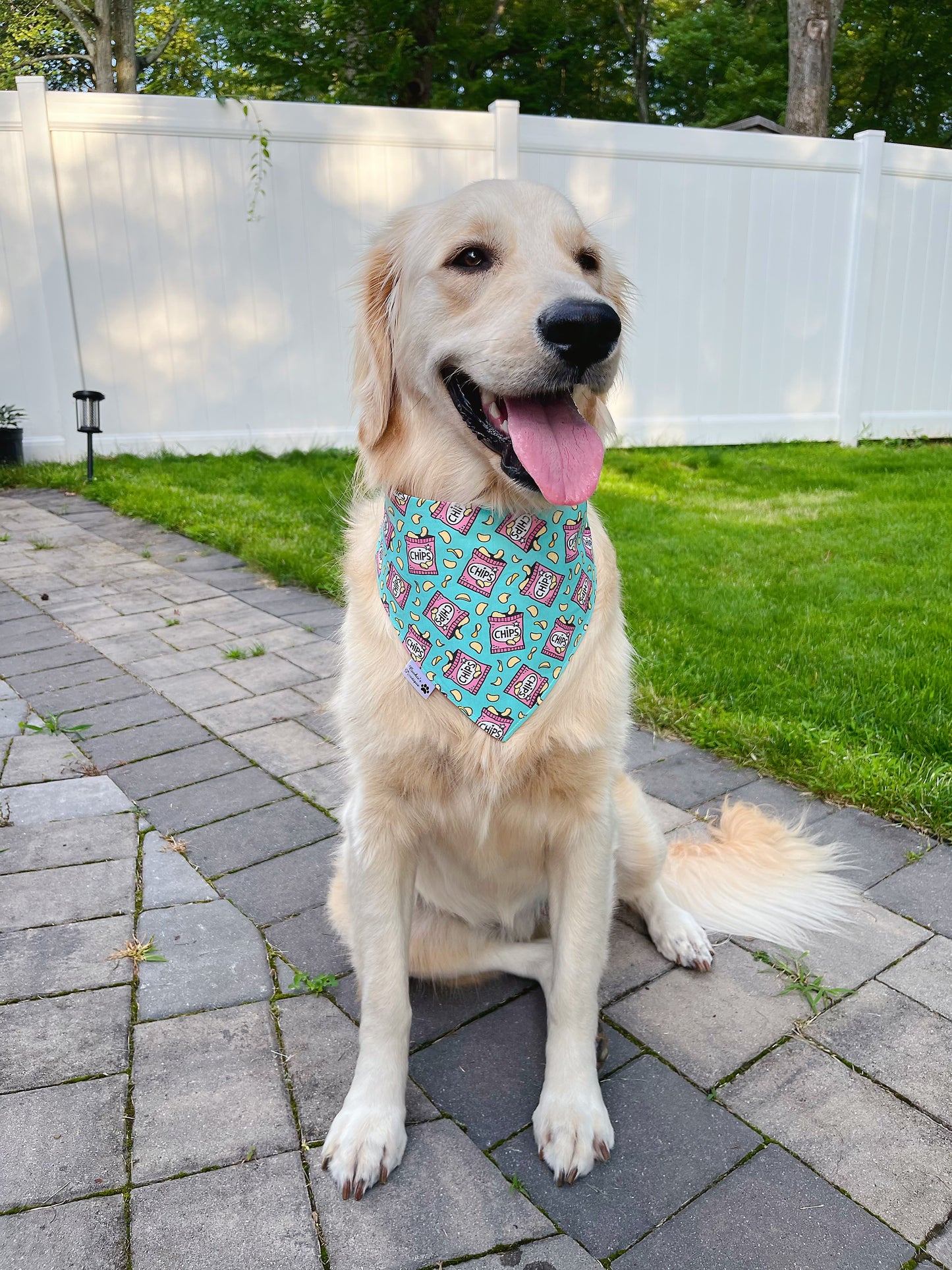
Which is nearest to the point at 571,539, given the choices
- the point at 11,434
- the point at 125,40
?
the point at 11,434

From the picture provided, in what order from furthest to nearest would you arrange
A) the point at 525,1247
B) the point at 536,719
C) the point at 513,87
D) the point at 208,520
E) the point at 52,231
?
the point at 513,87
the point at 52,231
the point at 208,520
the point at 536,719
the point at 525,1247

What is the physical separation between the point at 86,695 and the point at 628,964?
2.42 metres

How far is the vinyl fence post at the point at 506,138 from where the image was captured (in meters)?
7.68

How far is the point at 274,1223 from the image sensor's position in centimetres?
148

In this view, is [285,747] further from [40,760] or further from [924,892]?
[924,892]

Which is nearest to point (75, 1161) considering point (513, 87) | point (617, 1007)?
point (617, 1007)

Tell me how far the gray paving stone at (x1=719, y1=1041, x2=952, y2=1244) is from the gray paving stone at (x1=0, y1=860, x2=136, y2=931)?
1.53 meters

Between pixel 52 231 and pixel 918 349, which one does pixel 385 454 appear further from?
pixel 918 349

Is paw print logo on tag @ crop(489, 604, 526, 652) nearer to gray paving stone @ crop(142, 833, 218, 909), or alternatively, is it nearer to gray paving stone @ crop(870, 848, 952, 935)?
gray paving stone @ crop(142, 833, 218, 909)

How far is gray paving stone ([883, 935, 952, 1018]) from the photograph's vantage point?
6.41 ft

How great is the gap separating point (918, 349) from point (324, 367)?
5.84 m

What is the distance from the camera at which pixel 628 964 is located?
215 centimetres

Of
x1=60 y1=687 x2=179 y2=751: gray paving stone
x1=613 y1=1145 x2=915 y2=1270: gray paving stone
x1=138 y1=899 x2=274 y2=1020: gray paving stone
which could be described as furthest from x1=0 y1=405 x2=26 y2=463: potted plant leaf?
x1=613 y1=1145 x2=915 y2=1270: gray paving stone

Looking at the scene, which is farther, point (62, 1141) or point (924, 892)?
point (924, 892)
